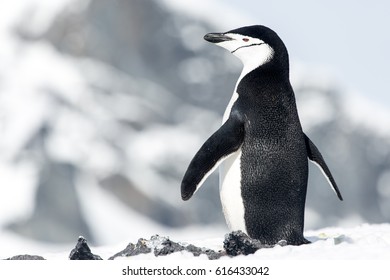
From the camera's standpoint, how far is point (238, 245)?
4.84 metres

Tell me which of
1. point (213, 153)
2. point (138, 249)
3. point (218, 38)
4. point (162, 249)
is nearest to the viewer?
point (162, 249)

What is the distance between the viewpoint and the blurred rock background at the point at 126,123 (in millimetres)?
81688

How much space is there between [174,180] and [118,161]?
6290 mm

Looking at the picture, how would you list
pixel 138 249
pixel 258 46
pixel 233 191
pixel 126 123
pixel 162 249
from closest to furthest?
1. pixel 162 249
2. pixel 138 249
3. pixel 233 191
4. pixel 258 46
5. pixel 126 123

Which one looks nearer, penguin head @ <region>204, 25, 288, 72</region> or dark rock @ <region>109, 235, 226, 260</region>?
dark rock @ <region>109, 235, 226, 260</region>

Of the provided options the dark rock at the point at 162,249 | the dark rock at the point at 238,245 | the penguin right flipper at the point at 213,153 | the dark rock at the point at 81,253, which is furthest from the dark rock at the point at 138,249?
the dark rock at the point at 238,245

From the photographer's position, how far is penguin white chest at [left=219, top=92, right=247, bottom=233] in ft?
17.6

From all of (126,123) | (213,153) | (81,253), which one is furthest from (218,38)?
(126,123)

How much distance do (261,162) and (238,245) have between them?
673mm

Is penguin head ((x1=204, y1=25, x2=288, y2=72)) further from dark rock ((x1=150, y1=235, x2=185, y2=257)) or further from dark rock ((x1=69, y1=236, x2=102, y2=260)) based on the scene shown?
dark rock ((x1=69, y1=236, x2=102, y2=260))

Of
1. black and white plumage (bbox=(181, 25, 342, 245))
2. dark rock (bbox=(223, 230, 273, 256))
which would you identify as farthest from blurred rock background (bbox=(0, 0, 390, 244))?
dark rock (bbox=(223, 230, 273, 256))

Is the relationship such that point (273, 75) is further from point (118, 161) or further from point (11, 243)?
point (118, 161)

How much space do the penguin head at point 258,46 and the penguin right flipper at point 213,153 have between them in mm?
455

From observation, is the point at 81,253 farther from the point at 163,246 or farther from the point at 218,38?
the point at 218,38
